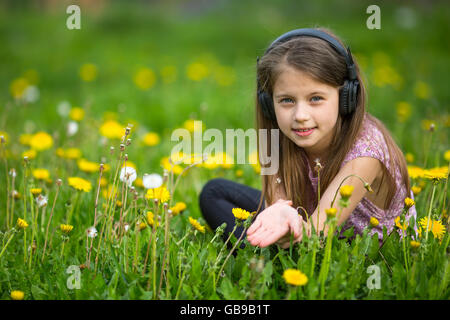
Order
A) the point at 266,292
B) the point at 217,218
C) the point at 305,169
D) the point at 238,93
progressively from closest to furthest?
the point at 266,292 < the point at 305,169 < the point at 217,218 < the point at 238,93

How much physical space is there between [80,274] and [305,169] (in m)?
0.84

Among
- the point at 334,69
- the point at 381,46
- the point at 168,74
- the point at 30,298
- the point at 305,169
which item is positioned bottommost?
the point at 30,298

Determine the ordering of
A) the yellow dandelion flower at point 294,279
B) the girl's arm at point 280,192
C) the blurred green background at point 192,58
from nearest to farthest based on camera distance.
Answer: the yellow dandelion flower at point 294,279 < the girl's arm at point 280,192 < the blurred green background at point 192,58

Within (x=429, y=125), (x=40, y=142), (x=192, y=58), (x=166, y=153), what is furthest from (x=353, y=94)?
(x=192, y=58)

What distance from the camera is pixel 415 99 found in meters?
3.87

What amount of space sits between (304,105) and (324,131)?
0.11 meters

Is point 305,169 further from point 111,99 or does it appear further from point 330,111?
point 111,99

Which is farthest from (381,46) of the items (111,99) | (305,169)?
(305,169)

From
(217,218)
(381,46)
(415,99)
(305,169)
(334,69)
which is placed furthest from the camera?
(381,46)

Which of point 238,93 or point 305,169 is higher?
point 238,93

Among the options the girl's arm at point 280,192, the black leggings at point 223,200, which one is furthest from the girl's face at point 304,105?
the black leggings at point 223,200

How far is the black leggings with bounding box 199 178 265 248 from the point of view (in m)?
1.89

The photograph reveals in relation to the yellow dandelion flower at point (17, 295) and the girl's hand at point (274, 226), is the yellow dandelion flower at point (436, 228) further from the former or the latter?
the yellow dandelion flower at point (17, 295)

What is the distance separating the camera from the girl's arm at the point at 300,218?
1258 mm
